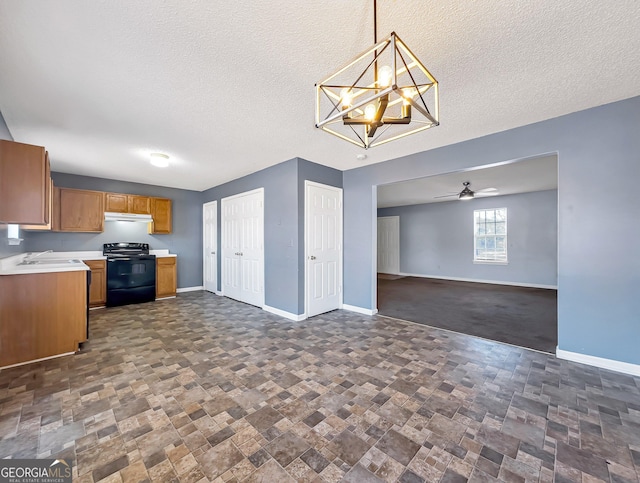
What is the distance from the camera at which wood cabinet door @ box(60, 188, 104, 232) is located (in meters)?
4.78

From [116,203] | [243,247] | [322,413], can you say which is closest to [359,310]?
[243,247]

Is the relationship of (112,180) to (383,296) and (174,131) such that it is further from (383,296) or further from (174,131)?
(383,296)

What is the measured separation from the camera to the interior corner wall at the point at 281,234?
4117mm

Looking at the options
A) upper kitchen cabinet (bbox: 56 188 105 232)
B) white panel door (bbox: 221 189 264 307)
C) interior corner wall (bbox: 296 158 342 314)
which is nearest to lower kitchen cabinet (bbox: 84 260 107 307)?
upper kitchen cabinet (bbox: 56 188 105 232)

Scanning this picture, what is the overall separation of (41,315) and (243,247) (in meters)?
2.89

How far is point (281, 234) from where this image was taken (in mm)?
4328

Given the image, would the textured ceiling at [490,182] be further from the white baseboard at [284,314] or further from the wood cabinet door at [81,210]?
the wood cabinet door at [81,210]

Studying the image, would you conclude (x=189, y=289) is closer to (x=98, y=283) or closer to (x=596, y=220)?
(x=98, y=283)

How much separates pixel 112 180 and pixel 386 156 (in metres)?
5.54

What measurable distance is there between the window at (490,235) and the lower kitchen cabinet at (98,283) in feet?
30.3

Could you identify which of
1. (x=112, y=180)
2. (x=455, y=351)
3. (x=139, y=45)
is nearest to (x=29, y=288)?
(x=139, y=45)

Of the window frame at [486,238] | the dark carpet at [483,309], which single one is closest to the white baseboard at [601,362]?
the dark carpet at [483,309]

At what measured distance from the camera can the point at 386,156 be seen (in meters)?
4.02

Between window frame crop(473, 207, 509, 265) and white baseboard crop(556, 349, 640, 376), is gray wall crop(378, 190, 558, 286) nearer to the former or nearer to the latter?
window frame crop(473, 207, 509, 265)
